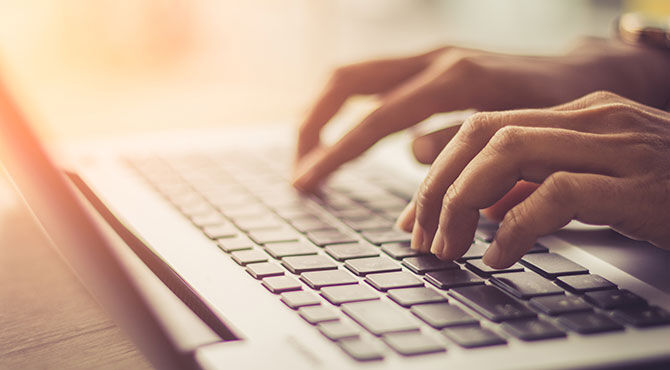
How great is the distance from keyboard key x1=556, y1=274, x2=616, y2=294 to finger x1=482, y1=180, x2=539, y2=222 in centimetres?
12

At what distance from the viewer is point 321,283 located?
0.48 meters

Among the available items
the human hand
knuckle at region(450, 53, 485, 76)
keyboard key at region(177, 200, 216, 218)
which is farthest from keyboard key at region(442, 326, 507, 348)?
knuckle at region(450, 53, 485, 76)

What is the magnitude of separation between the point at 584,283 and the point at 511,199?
159 mm

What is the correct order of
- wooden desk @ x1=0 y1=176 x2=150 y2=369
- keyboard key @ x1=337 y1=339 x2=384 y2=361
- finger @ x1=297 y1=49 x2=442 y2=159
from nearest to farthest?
keyboard key @ x1=337 y1=339 x2=384 y2=361
wooden desk @ x1=0 y1=176 x2=150 y2=369
finger @ x1=297 y1=49 x2=442 y2=159

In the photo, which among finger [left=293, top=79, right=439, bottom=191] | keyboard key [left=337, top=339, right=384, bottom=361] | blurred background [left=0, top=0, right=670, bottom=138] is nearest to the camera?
keyboard key [left=337, top=339, right=384, bottom=361]

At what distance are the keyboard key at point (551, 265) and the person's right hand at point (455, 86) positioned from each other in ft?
0.59

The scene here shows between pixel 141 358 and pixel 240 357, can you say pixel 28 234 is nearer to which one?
pixel 141 358

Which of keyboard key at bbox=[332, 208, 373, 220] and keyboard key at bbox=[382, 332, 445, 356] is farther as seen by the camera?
keyboard key at bbox=[332, 208, 373, 220]

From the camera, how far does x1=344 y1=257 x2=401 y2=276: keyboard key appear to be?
513 millimetres

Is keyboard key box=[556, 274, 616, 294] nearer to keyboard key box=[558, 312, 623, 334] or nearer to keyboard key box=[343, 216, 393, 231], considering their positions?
keyboard key box=[558, 312, 623, 334]

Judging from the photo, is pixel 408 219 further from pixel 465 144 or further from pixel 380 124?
pixel 380 124

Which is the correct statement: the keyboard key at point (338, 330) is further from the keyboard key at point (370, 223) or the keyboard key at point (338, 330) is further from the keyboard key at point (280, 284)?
the keyboard key at point (370, 223)

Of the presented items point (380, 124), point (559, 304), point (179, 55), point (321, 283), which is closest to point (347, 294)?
point (321, 283)

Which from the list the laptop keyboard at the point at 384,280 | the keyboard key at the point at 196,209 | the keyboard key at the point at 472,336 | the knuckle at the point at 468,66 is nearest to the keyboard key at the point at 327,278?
the laptop keyboard at the point at 384,280
